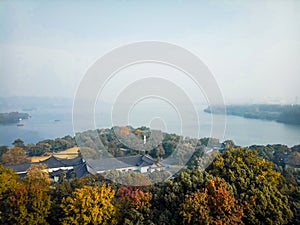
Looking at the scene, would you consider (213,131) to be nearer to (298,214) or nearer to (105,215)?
(298,214)

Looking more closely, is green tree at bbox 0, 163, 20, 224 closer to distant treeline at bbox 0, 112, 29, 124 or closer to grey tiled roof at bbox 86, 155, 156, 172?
grey tiled roof at bbox 86, 155, 156, 172

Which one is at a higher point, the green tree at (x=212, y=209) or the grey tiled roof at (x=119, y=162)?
the green tree at (x=212, y=209)

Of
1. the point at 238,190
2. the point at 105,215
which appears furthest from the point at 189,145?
the point at 105,215

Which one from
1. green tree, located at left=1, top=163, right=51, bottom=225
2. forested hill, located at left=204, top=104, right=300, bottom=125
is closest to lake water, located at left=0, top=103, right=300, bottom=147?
forested hill, located at left=204, top=104, right=300, bottom=125

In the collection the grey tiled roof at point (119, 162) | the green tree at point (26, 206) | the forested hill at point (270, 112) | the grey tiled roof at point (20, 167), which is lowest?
the grey tiled roof at point (20, 167)

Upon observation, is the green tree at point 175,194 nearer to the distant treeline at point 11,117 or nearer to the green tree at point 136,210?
the green tree at point 136,210

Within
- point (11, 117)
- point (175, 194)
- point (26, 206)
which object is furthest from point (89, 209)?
point (11, 117)

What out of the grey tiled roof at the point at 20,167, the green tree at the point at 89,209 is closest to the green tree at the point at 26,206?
the green tree at the point at 89,209
